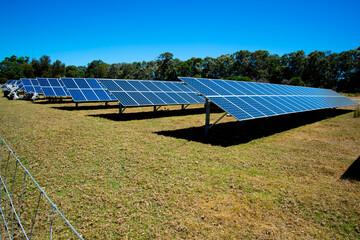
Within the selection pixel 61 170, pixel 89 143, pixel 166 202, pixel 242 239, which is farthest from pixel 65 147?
pixel 242 239

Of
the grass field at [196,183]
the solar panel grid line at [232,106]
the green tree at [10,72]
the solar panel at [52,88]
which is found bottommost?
the grass field at [196,183]

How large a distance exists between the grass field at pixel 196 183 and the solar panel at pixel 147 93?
540 centimetres

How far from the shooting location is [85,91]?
21078 millimetres

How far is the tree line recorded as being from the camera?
65500mm

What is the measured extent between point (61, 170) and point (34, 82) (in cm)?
3458

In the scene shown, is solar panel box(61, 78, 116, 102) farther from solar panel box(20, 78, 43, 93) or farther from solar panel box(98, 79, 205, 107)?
solar panel box(20, 78, 43, 93)

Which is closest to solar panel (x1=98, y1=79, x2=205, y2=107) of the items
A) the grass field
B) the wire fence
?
the grass field

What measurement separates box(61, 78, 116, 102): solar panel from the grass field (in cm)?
930

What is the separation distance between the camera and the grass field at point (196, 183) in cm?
415

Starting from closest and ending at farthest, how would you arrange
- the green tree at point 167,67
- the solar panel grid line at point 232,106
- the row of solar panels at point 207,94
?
the solar panel grid line at point 232,106 → the row of solar panels at point 207,94 → the green tree at point 167,67

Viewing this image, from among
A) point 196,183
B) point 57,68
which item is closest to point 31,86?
point 196,183

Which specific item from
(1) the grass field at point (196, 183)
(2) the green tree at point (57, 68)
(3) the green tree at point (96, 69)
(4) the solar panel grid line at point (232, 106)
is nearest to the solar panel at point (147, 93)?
(1) the grass field at point (196, 183)

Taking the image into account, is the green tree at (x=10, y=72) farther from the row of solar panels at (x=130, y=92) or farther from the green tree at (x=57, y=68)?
the row of solar panels at (x=130, y=92)

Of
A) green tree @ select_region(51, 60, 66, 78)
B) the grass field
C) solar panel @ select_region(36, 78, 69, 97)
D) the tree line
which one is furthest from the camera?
green tree @ select_region(51, 60, 66, 78)
